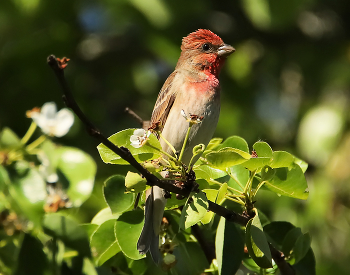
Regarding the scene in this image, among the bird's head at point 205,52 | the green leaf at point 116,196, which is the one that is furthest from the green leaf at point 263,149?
the bird's head at point 205,52

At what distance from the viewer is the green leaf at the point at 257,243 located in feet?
8.63

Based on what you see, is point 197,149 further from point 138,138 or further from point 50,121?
point 50,121

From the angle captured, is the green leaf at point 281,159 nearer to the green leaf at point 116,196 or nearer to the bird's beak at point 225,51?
the green leaf at point 116,196

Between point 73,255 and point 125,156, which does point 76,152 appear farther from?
point 125,156

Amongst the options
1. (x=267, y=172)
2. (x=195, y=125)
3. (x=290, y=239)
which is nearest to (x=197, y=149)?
(x=267, y=172)

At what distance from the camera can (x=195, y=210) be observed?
2.61m

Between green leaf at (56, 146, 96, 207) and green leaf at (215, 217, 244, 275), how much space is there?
1.08 m

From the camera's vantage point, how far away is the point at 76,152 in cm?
387

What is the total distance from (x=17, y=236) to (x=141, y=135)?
1.34 metres

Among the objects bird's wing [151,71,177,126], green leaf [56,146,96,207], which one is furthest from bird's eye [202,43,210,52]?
green leaf [56,146,96,207]

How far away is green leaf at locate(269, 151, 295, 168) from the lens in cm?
284

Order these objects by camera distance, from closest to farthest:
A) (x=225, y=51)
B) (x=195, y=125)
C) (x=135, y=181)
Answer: (x=135, y=181), (x=195, y=125), (x=225, y=51)

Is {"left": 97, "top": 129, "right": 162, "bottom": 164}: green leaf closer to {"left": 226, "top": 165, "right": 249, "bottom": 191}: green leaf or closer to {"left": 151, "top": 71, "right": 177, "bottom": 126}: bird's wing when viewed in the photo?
{"left": 226, "top": 165, "right": 249, "bottom": 191}: green leaf

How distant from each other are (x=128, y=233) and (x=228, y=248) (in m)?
0.62
